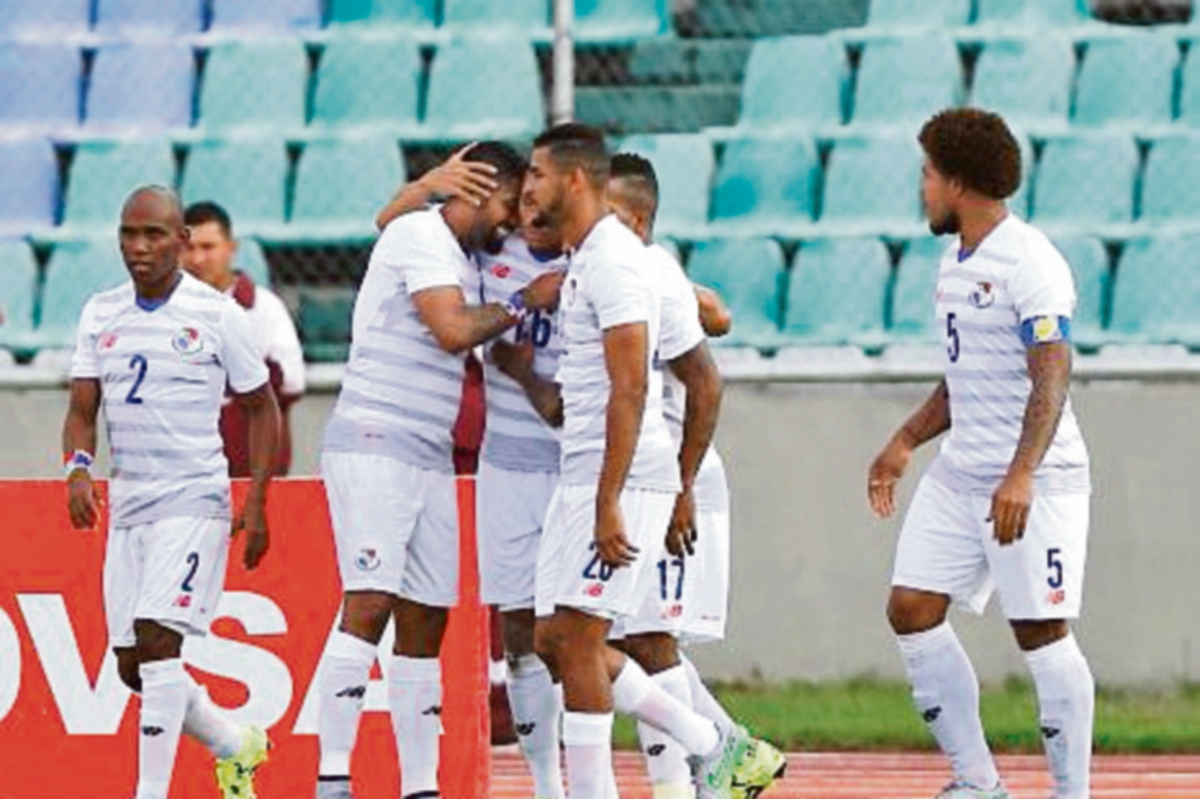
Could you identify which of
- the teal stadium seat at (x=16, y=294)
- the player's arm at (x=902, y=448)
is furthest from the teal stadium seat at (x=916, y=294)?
the player's arm at (x=902, y=448)

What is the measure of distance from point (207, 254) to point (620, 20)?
2998 mm

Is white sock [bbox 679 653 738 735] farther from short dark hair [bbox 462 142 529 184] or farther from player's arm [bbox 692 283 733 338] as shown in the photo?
short dark hair [bbox 462 142 529 184]

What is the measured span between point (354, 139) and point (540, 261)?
524 cm

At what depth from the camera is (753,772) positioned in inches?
428

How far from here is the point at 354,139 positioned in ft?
51.8

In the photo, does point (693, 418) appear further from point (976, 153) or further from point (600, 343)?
point (976, 153)

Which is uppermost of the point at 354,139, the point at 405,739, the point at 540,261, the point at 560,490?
the point at 354,139

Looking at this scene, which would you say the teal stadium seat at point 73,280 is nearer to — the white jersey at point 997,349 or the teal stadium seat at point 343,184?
the teal stadium seat at point 343,184

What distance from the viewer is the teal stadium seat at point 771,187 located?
617 inches

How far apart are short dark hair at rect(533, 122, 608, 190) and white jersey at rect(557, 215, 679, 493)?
13 centimetres

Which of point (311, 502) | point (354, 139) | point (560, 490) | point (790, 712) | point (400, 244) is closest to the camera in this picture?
point (560, 490)

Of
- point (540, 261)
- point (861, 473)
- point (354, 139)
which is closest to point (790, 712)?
point (861, 473)

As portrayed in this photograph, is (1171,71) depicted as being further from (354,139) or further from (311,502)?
(311,502)

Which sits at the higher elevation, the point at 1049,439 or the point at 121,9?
the point at 121,9
